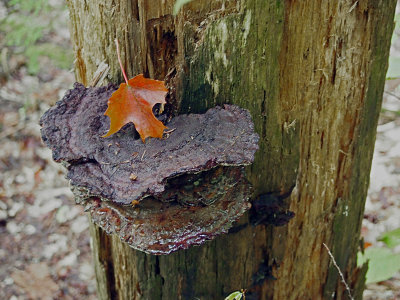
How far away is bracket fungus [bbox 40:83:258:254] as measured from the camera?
1504 mm

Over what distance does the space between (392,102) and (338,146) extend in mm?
5106

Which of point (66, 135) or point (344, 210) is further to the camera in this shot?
point (344, 210)

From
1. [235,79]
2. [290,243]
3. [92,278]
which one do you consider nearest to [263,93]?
[235,79]

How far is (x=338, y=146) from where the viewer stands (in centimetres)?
216

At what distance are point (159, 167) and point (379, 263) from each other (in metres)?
2.08

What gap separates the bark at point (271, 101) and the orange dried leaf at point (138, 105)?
5.5 inches

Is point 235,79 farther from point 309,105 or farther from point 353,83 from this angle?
point 353,83

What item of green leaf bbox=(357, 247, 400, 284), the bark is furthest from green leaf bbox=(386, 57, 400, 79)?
green leaf bbox=(357, 247, 400, 284)

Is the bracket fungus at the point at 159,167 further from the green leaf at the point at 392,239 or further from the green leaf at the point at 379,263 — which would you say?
the green leaf at the point at 379,263

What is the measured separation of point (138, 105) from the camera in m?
1.65

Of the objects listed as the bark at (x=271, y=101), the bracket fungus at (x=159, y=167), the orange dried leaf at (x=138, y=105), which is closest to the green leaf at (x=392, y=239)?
the bark at (x=271, y=101)

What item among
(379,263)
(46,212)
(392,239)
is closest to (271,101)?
(392,239)

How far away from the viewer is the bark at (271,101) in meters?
1.72

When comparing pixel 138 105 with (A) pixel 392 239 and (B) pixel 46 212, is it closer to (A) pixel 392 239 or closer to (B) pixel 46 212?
(A) pixel 392 239
